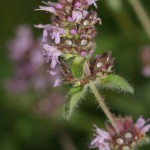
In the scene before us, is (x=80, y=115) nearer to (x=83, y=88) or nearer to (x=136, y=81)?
(x=136, y=81)

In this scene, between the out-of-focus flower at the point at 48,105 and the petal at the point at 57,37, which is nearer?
the petal at the point at 57,37

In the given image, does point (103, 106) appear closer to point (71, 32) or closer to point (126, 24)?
point (71, 32)

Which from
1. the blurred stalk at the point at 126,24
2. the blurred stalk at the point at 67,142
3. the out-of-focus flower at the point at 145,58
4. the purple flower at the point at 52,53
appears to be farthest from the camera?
the blurred stalk at the point at 126,24

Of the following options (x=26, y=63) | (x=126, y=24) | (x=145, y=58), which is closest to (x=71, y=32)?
(x=145, y=58)

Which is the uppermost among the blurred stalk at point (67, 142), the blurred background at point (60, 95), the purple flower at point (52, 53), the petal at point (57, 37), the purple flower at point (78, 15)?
the purple flower at point (78, 15)

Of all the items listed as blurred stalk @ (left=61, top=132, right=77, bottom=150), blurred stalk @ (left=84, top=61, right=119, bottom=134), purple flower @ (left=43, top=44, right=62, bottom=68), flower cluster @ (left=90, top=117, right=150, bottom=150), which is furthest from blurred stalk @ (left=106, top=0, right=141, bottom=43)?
purple flower @ (left=43, top=44, right=62, bottom=68)

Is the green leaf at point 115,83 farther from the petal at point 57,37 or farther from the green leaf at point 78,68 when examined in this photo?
the petal at point 57,37

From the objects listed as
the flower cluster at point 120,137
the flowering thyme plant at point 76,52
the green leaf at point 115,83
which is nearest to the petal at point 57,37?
the flowering thyme plant at point 76,52

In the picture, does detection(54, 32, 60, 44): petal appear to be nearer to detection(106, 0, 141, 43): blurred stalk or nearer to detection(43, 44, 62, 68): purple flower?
detection(43, 44, 62, 68): purple flower
